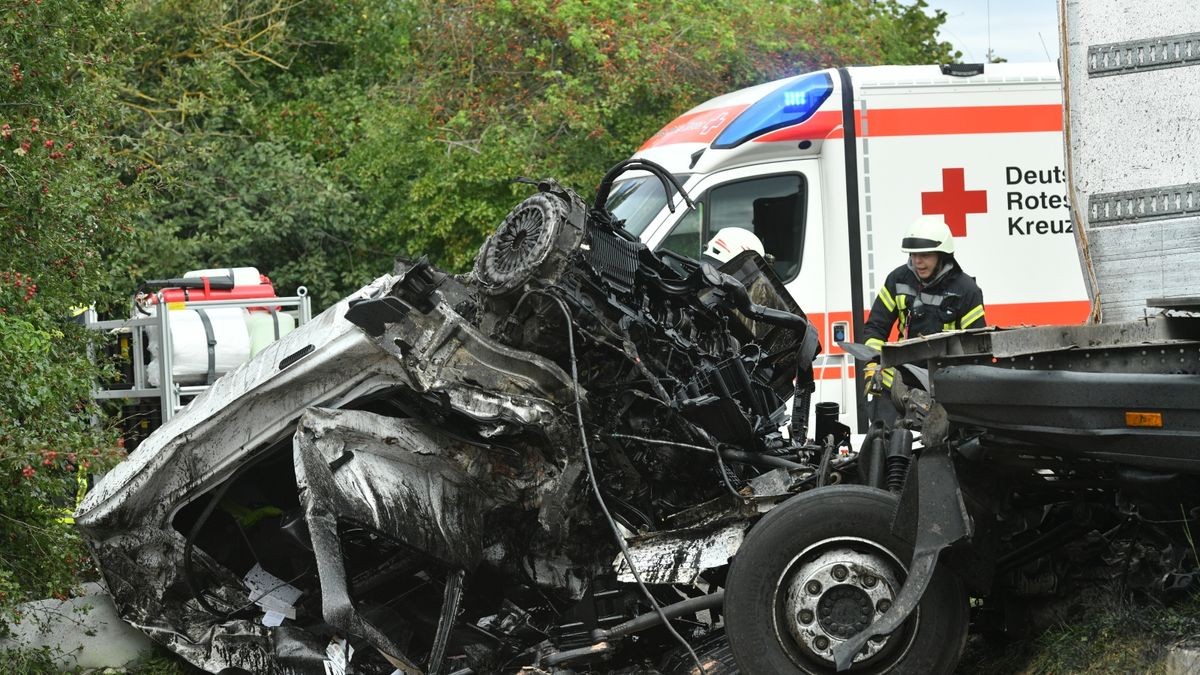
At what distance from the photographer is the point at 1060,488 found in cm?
475

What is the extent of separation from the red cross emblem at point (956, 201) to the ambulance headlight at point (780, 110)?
35.7 inches

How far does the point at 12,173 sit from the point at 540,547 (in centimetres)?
288

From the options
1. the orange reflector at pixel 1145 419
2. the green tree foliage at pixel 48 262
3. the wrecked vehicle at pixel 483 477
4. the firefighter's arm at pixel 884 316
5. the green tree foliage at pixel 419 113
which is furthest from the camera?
the green tree foliage at pixel 419 113

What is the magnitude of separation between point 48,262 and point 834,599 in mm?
4073

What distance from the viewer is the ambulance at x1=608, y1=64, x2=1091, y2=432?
29.5ft

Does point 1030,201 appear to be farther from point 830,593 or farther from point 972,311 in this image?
point 830,593

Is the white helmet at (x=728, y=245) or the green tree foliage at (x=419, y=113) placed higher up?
the green tree foliage at (x=419, y=113)

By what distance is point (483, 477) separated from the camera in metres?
5.47

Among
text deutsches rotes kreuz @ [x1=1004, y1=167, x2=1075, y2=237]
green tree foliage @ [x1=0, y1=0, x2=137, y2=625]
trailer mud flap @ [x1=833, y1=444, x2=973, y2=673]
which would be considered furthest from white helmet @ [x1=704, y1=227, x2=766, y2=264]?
green tree foliage @ [x1=0, y1=0, x2=137, y2=625]

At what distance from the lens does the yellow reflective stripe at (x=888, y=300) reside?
24.6 ft

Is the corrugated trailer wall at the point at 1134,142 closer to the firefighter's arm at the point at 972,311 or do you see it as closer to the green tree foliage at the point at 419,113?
the firefighter's arm at the point at 972,311

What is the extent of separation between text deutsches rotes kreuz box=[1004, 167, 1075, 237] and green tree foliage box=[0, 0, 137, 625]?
17.2 feet

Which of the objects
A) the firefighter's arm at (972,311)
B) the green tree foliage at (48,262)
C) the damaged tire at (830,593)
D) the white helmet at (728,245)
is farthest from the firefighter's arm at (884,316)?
the green tree foliage at (48,262)

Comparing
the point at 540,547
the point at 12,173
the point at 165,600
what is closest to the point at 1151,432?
the point at 540,547
